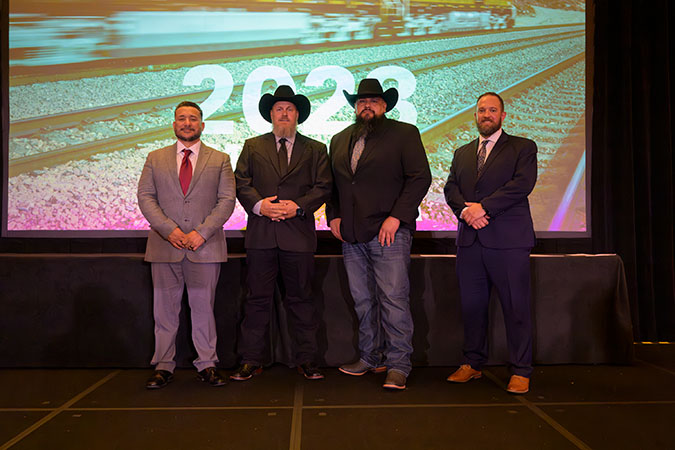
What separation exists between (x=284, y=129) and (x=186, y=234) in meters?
0.83

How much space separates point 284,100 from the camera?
2.82 m

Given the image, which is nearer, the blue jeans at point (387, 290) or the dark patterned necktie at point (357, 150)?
the blue jeans at point (387, 290)

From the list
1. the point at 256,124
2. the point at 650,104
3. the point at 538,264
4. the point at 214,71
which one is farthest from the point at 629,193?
the point at 214,71

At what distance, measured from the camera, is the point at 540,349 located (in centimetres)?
316

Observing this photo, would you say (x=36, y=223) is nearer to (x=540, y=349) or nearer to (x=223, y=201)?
(x=223, y=201)

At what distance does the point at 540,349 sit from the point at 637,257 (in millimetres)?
1718

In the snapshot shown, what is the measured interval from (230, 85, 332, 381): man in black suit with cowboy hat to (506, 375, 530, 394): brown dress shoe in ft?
3.47

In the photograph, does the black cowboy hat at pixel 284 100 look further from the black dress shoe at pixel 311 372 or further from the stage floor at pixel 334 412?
the stage floor at pixel 334 412

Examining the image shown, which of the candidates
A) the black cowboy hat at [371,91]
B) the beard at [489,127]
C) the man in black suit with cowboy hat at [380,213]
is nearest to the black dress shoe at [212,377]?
the man in black suit with cowboy hat at [380,213]

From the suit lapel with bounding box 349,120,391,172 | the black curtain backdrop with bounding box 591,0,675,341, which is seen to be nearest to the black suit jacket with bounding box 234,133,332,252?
the suit lapel with bounding box 349,120,391,172

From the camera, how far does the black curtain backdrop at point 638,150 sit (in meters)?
4.11

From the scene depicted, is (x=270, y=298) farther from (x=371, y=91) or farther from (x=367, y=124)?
(x=371, y=91)

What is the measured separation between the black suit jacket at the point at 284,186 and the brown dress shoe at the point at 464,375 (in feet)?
3.63

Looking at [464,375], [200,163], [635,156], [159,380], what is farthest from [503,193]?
[635,156]
